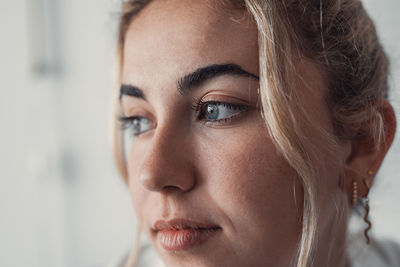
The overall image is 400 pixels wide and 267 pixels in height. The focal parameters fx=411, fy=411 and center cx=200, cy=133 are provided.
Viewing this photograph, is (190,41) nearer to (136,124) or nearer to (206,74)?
(206,74)

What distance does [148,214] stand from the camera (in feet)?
2.48

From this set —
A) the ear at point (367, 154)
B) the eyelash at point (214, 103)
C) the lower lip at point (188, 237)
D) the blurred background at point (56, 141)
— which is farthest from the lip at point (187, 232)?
the blurred background at point (56, 141)

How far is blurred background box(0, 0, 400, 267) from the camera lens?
157 cm

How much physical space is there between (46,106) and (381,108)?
1265 mm

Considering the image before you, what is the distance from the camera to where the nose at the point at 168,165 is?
0.67 metres

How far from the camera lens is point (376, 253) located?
114 centimetres

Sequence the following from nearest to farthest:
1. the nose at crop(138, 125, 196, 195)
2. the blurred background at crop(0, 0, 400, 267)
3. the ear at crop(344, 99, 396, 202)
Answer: the nose at crop(138, 125, 196, 195)
the ear at crop(344, 99, 396, 202)
the blurred background at crop(0, 0, 400, 267)

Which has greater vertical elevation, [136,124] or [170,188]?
[136,124]

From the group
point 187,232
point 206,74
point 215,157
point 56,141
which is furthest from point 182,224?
point 56,141

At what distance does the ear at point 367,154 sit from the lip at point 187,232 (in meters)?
0.30

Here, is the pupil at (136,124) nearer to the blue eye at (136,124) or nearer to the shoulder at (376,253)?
the blue eye at (136,124)

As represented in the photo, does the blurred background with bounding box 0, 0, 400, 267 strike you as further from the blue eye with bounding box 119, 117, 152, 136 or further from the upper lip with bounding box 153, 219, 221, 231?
the upper lip with bounding box 153, 219, 221, 231

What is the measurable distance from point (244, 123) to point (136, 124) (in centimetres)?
29

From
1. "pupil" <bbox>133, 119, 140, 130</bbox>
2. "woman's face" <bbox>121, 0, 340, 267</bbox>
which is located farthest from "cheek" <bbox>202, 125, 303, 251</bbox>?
"pupil" <bbox>133, 119, 140, 130</bbox>
